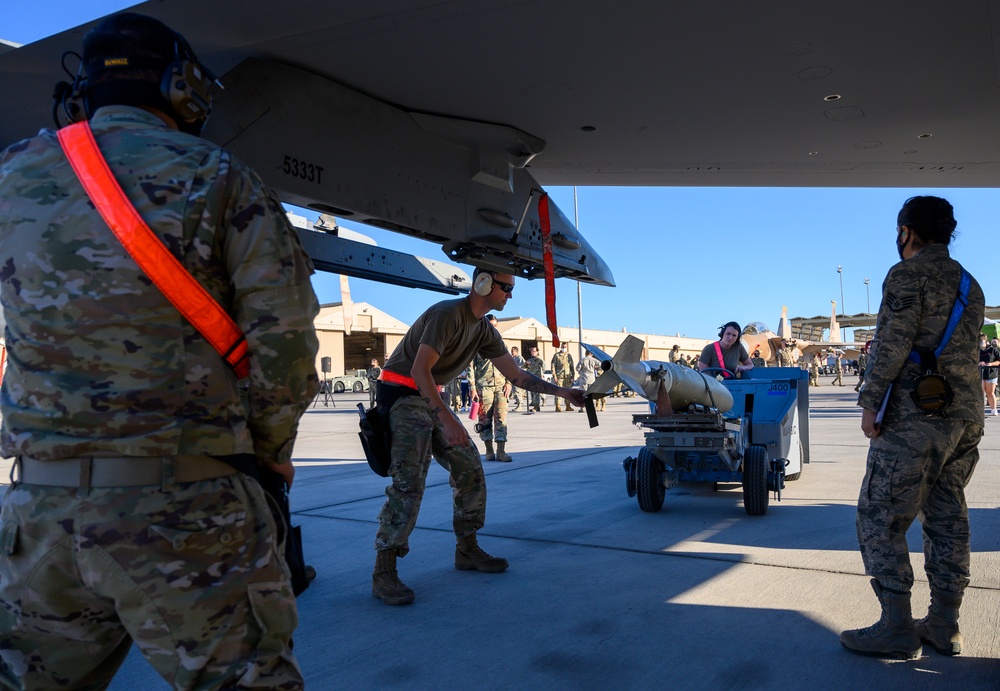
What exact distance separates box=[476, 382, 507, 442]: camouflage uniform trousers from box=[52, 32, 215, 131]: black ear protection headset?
803 centimetres

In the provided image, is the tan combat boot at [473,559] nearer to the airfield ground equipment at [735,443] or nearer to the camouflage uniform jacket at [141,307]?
the airfield ground equipment at [735,443]

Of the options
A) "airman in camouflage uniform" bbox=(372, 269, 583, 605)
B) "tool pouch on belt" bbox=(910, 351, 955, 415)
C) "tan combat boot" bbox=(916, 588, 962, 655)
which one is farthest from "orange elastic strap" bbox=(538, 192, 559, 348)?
"tan combat boot" bbox=(916, 588, 962, 655)

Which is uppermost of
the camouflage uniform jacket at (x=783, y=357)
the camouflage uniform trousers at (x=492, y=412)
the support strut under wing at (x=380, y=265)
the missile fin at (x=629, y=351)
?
the support strut under wing at (x=380, y=265)

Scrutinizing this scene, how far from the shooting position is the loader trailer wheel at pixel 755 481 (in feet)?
18.4

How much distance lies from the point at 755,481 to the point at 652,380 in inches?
53.5

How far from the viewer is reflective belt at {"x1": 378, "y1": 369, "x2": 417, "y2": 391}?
4.05 meters

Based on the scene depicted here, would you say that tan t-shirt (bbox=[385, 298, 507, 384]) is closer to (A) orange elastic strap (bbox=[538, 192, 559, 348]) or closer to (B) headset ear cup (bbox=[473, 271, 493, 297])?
(B) headset ear cup (bbox=[473, 271, 493, 297])

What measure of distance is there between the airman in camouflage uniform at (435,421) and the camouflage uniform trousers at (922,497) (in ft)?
5.39

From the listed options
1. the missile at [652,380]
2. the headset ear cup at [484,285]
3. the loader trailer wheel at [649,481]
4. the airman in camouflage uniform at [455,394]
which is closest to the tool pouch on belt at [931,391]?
the missile at [652,380]

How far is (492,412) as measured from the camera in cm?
978

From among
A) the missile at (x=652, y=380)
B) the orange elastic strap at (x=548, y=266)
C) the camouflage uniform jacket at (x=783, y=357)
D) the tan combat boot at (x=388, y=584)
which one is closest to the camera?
the tan combat boot at (x=388, y=584)

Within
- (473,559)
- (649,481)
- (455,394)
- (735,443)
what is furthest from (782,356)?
(473,559)

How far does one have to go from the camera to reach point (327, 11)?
3.34 meters

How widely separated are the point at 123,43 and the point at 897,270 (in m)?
2.90
